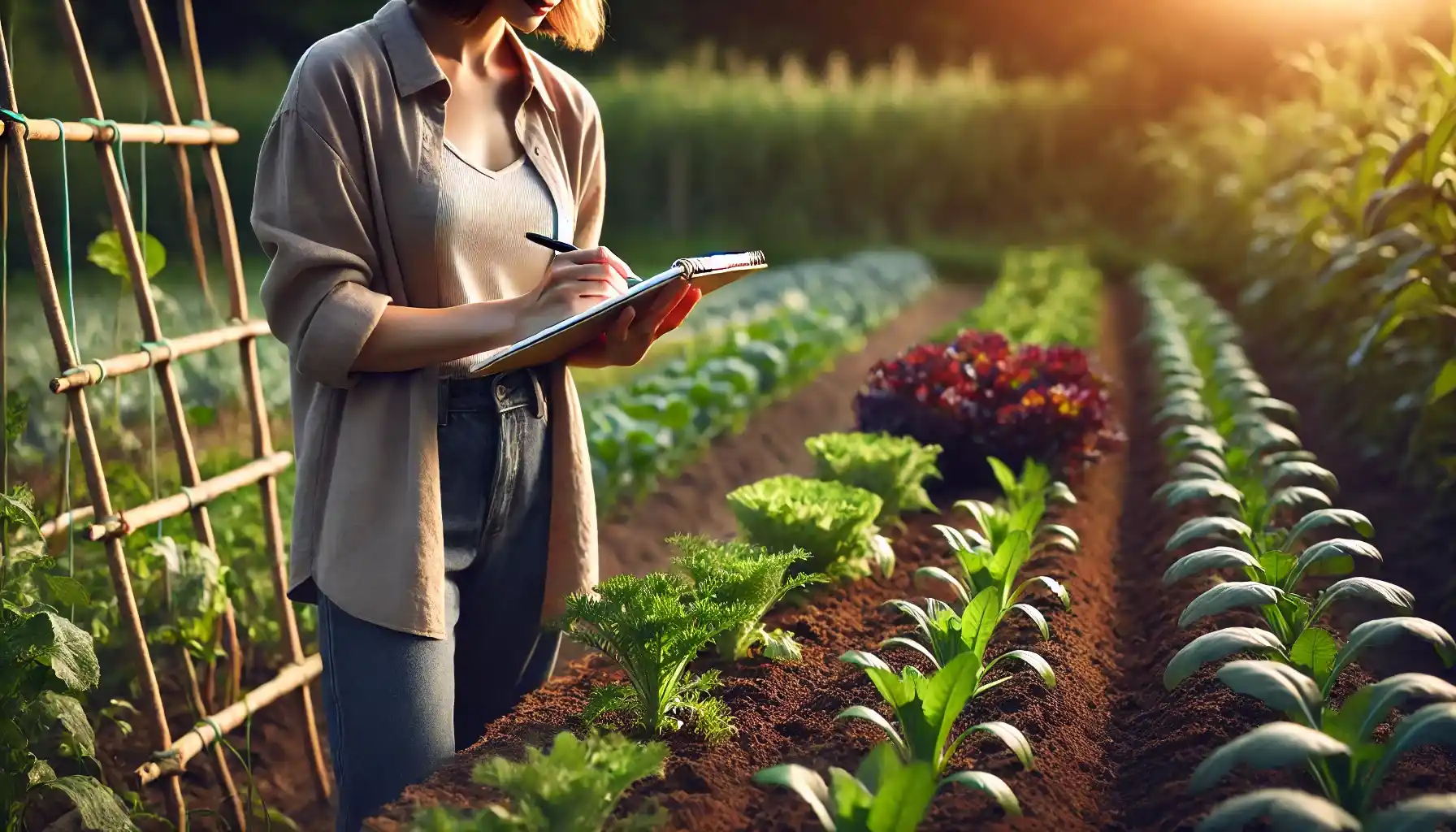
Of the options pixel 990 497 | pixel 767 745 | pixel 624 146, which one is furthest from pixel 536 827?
pixel 624 146

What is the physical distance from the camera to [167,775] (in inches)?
114

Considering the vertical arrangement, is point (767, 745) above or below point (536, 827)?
below

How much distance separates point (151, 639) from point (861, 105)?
604 inches

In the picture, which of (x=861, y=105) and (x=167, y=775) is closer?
(x=167, y=775)

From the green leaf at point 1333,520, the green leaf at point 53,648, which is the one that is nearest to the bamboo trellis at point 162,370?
the green leaf at point 53,648

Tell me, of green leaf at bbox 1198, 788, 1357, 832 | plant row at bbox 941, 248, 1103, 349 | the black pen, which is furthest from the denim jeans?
plant row at bbox 941, 248, 1103, 349

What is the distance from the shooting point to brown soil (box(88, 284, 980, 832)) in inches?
132

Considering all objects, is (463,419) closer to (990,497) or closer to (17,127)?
(17,127)

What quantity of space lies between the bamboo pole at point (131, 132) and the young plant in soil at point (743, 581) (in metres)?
1.48

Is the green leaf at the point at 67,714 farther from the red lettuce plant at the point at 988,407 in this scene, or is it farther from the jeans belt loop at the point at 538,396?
the red lettuce plant at the point at 988,407

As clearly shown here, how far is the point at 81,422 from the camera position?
2.66 m

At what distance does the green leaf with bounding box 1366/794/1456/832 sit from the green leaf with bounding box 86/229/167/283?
280 centimetres

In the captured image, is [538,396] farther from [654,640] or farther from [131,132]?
[131,132]

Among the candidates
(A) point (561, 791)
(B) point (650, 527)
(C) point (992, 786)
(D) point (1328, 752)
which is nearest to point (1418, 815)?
(D) point (1328, 752)
